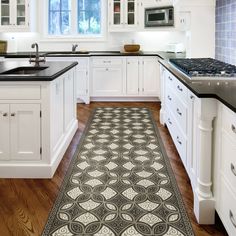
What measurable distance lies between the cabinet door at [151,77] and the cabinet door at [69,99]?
8.11 ft

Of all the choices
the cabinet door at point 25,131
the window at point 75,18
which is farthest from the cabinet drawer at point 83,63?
the cabinet door at point 25,131

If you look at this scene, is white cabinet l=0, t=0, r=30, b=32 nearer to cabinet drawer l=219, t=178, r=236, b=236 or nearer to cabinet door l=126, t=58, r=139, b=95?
cabinet door l=126, t=58, r=139, b=95

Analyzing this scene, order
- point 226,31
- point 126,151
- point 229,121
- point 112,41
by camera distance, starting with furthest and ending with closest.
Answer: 1. point 112,41
2. point 226,31
3. point 126,151
4. point 229,121

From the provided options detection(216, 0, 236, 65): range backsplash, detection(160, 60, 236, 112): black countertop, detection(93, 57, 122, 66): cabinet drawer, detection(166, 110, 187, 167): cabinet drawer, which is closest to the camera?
detection(160, 60, 236, 112): black countertop

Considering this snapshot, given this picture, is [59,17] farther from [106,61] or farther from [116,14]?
[106,61]

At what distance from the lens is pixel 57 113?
11.5 ft

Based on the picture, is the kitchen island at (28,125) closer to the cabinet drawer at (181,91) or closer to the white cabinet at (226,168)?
the cabinet drawer at (181,91)

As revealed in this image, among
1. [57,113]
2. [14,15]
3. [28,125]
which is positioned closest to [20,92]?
[28,125]

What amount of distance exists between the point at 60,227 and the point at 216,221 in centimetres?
99

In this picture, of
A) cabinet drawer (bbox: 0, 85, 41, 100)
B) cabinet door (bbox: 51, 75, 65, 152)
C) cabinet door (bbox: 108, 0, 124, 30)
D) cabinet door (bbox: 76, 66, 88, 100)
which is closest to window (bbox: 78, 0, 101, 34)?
cabinet door (bbox: 108, 0, 124, 30)

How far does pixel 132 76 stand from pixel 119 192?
4165 millimetres

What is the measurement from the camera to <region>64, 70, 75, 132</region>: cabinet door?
4.02m

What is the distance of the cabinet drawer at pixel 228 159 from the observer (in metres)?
1.95

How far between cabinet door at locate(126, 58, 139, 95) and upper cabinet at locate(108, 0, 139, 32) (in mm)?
697
